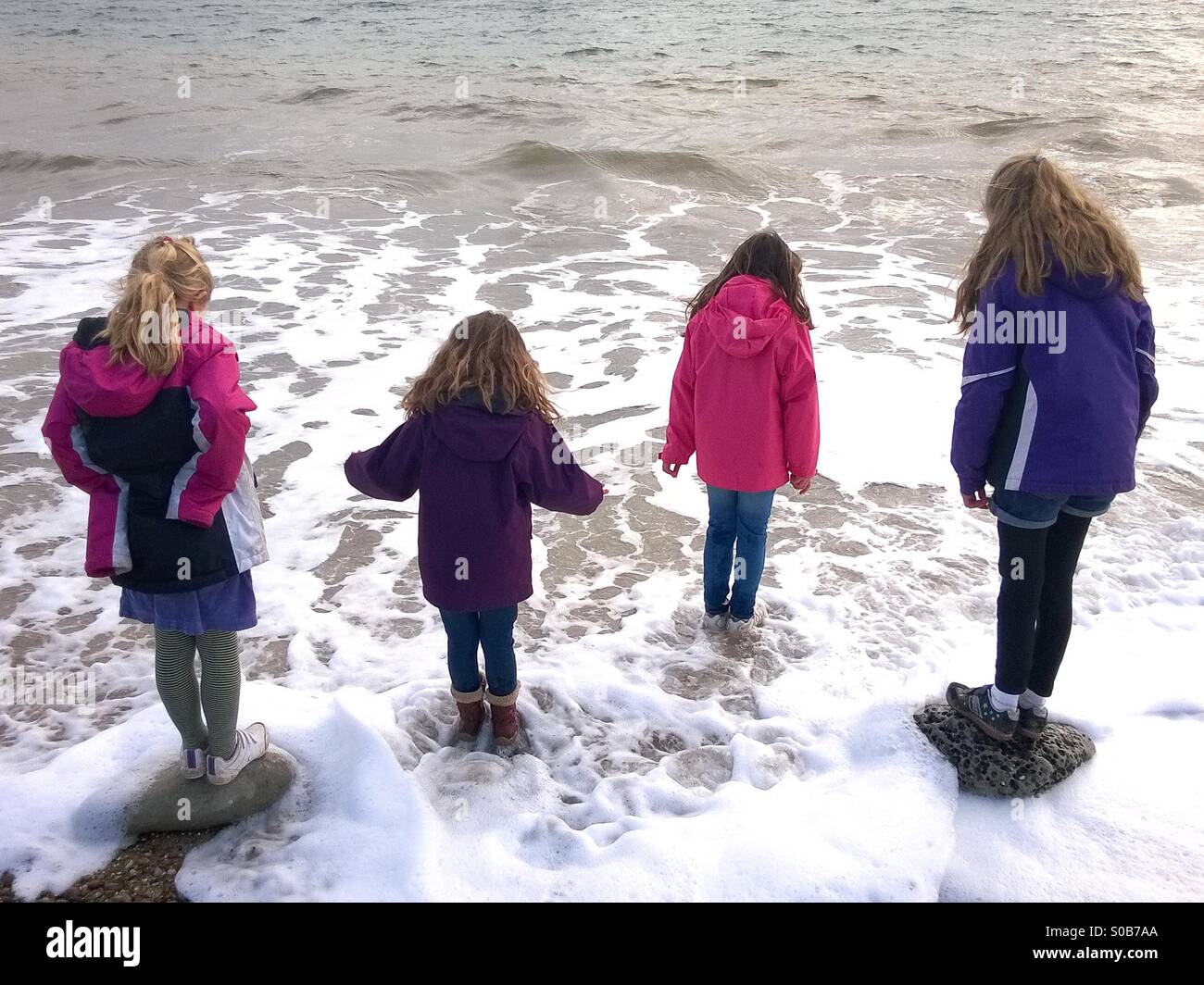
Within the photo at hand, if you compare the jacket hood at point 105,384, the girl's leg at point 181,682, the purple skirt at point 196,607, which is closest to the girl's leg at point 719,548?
the purple skirt at point 196,607

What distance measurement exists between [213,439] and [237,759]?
1104mm

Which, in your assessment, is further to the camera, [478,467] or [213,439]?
[478,467]

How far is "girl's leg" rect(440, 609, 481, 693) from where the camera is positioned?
3.16 m

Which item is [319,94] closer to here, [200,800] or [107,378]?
[107,378]

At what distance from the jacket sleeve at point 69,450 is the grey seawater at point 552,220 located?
1.25m

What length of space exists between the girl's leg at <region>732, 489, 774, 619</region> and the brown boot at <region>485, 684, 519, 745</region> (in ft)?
3.79

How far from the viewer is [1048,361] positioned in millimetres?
2689

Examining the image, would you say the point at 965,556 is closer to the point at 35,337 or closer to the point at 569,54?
the point at 35,337

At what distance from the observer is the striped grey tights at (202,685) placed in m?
2.87

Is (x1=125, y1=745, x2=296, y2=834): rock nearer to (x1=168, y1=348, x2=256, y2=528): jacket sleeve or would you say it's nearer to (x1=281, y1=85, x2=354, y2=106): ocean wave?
(x1=168, y1=348, x2=256, y2=528): jacket sleeve

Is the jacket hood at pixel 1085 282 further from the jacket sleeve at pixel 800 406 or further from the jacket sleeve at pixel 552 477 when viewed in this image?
the jacket sleeve at pixel 552 477

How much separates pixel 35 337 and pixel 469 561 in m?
6.34

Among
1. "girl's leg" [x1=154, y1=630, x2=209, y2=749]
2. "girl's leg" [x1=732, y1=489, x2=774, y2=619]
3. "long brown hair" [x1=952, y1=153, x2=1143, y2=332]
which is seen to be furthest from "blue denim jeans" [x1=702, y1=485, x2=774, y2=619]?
"girl's leg" [x1=154, y1=630, x2=209, y2=749]

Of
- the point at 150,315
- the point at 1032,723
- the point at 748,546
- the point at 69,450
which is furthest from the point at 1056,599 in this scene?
the point at 69,450
